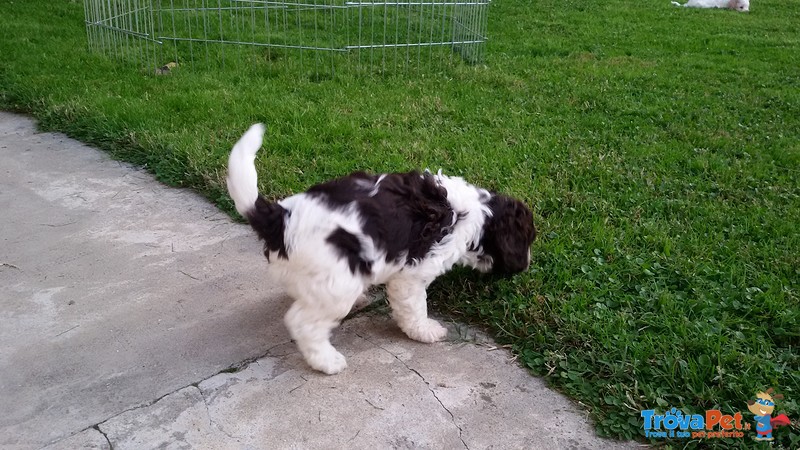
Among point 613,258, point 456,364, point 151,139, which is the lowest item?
point 456,364

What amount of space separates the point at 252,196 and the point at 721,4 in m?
14.1

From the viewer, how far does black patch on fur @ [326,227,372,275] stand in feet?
9.04

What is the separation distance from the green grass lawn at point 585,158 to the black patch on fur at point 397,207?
0.60 meters

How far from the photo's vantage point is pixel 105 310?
3.36 meters

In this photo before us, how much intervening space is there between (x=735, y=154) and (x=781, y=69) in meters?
3.67

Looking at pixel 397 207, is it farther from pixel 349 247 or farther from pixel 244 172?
pixel 244 172

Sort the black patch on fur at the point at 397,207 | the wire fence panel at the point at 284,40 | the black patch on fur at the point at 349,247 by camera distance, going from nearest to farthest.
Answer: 1. the black patch on fur at the point at 349,247
2. the black patch on fur at the point at 397,207
3. the wire fence panel at the point at 284,40

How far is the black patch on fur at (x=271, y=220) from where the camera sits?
285cm

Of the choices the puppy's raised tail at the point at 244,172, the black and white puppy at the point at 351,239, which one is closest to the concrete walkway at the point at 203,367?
the black and white puppy at the point at 351,239

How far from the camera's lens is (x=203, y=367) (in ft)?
9.73

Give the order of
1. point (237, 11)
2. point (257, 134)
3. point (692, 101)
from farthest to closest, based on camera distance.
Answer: point (237, 11) < point (692, 101) < point (257, 134)

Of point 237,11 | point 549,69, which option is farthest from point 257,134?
point 237,11

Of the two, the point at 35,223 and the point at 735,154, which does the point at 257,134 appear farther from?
the point at 735,154

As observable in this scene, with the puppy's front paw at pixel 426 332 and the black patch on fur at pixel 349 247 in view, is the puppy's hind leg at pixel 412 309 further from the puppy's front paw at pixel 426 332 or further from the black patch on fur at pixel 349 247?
the black patch on fur at pixel 349 247
